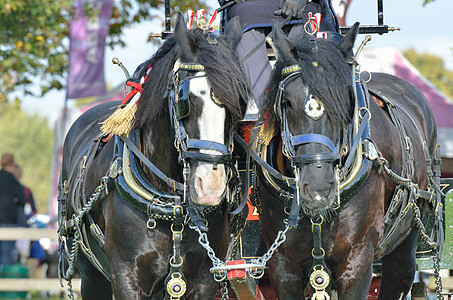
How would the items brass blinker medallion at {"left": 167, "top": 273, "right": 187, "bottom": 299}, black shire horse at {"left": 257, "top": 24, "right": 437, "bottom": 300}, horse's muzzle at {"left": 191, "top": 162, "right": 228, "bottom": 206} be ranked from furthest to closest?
1. brass blinker medallion at {"left": 167, "top": 273, "right": 187, "bottom": 299}
2. black shire horse at {"left": 257, "top": 24, "right": 437, "bottom": 300}
3. horse's muzzle at {"left": 191, "top": 162, "right": 228, "bottom": 206}

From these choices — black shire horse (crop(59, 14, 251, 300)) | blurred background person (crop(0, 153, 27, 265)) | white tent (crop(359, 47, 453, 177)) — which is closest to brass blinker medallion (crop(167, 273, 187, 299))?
black shire horse (crop(59, 14, 251, 300))

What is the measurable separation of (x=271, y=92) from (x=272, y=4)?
1126mm

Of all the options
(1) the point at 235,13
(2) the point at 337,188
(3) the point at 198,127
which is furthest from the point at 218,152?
(1) the point at 235,13

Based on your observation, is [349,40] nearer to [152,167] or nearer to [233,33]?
[233,33]

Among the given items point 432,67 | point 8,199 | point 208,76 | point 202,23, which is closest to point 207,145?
point 208,76

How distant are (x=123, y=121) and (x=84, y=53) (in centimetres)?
898

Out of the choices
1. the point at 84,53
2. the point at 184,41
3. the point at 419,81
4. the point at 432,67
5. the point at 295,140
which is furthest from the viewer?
the point at 432,67

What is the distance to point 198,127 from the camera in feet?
13.3

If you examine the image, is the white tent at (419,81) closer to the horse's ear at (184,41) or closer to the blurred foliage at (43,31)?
the blurred foliage at (43,31)

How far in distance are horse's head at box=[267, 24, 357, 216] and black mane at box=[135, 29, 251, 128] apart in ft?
0.92

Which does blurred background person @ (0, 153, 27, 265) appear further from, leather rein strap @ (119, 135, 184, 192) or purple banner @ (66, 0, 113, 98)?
leather rein strap @ (119, 135, 184, 192)

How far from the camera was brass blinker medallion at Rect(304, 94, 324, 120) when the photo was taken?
4168 mm

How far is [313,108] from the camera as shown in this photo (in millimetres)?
4184

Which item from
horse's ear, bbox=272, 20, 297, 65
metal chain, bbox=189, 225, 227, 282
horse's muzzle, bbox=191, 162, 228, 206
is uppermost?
horse's ear, bbox=272, 20, 297, 65
